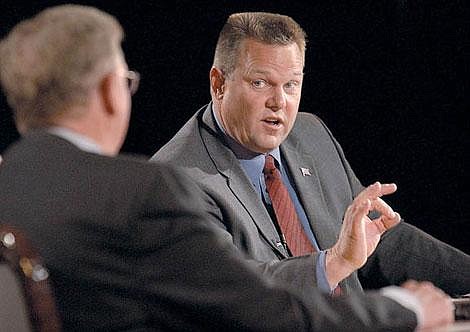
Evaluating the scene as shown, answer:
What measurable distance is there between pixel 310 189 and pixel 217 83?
423 millimetres

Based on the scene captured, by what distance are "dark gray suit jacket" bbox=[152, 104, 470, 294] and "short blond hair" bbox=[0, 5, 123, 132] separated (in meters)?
1.10

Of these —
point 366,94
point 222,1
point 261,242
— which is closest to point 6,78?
point 261,242

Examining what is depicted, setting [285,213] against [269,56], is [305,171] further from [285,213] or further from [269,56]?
[269,56]

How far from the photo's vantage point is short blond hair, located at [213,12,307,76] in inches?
123

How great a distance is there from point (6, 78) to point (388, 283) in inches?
65.1

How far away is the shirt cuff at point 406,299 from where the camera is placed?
1866mm

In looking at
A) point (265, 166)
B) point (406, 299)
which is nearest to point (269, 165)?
point (265, 166)

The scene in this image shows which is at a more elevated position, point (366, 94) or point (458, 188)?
point (366, 94)

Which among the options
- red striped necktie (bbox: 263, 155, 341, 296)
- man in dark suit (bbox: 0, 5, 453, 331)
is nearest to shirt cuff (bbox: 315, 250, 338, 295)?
red striped necktie (bbox: 263, 155, 341, 296)

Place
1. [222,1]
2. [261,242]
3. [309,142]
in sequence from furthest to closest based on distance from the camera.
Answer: [222,1] → [309,142] → [261,242]

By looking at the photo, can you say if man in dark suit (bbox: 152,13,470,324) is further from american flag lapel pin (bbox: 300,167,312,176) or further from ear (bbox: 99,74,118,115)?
ear (bbox: 99,74,118,115)

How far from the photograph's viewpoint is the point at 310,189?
124 inches

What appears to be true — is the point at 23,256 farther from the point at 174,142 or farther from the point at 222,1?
the point at 222,1

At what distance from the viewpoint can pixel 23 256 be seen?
1.68 meters
